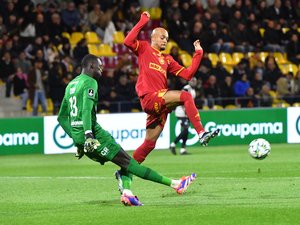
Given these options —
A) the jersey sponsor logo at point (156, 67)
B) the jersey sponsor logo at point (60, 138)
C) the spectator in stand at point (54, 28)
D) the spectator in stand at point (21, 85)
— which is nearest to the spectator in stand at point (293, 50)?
the spectator in stand at point (54, 28)

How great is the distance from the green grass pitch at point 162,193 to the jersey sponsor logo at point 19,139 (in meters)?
1.47

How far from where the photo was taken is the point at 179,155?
23984 millimetres

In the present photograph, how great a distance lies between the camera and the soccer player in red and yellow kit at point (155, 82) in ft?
44.1

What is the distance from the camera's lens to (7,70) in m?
27.0

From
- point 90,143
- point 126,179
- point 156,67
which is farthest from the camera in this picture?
point 156,67

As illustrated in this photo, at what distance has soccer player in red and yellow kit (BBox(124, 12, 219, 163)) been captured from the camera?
13.4 metres

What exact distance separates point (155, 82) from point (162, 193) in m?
1.82

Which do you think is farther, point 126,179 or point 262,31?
point 262,31

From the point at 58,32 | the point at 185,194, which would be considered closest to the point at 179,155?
the point at 58,32

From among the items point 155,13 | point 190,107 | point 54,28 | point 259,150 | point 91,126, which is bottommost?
point 259,150

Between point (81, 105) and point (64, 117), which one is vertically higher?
point (81, 105)

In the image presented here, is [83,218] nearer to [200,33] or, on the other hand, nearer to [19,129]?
[19,129]

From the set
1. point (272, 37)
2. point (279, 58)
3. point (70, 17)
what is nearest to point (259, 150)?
point (70, 17)

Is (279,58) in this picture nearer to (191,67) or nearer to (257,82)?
(257,82)
